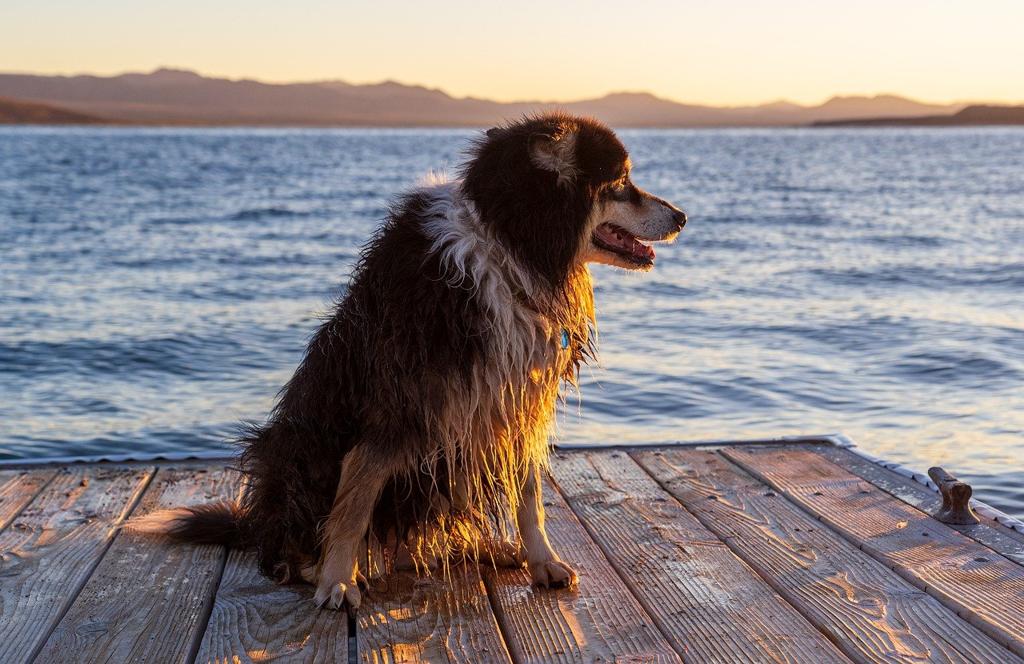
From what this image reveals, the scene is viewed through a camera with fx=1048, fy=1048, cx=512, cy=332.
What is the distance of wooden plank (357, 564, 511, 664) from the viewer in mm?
3188

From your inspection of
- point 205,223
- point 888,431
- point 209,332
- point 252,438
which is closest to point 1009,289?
point 888,431

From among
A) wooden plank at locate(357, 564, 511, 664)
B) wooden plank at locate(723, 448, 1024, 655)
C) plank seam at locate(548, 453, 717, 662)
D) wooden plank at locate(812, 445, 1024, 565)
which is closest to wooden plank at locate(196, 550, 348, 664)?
wooden plank at locate(357, 564, 511, 664)

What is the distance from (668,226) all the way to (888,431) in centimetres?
447

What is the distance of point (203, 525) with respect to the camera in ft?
13.5

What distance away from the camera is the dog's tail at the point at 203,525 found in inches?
160

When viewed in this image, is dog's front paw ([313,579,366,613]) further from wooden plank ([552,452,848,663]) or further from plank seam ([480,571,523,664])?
wooden plank ([552,452,848,663])

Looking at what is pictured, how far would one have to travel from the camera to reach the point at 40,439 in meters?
7.29

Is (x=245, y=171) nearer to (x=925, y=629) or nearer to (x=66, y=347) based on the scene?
(x=66, y=347)

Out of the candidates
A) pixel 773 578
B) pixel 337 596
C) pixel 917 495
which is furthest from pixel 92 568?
pixel 917 495

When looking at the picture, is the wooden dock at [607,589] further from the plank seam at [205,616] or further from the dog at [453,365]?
the dog at [453,365]

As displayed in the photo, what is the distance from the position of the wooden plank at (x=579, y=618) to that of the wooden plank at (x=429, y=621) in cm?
6

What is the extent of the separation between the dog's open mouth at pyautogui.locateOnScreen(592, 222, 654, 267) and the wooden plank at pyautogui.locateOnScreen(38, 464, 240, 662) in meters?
1.81

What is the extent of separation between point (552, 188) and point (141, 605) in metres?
1.95

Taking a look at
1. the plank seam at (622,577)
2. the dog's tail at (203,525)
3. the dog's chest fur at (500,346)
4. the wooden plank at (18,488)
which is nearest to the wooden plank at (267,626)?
the dog's tail at (203,525)
